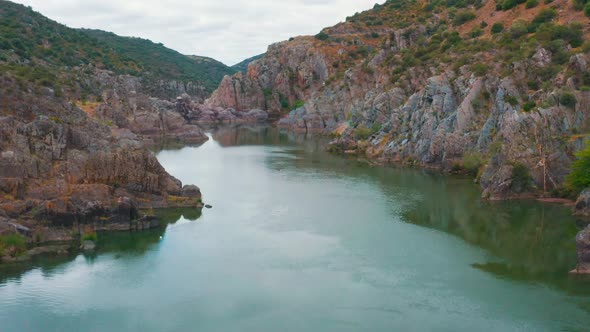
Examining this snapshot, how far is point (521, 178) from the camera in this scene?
50.5 m

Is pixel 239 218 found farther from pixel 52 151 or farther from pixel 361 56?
pixel 361 56

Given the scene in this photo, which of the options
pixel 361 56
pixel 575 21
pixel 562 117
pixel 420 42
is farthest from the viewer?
pixel 361 56

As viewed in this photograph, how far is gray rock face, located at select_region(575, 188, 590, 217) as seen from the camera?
4441 centimetres

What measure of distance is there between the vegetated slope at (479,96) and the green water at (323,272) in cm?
515

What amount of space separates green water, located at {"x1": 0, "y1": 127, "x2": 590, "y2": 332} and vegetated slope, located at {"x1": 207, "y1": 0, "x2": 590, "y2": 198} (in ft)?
16.9

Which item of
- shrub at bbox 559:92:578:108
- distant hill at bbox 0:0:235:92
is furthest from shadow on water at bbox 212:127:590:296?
distant hill at bbox 0:0:235:92

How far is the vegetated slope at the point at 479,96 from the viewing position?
52.0 meters

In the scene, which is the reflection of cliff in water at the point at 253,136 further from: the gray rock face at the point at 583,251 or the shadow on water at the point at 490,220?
the gray rock face at the point at 583,251

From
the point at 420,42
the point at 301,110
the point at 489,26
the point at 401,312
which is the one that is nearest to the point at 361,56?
the point at 301,110

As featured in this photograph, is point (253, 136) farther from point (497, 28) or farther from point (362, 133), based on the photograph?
point (497, 28)

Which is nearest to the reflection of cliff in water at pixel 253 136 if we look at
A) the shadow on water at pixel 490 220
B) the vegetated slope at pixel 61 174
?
the shadow on water at pixel 490 220

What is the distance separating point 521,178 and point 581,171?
5806mm

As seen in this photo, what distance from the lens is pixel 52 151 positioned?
44.8 meters

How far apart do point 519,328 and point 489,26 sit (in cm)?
6805
